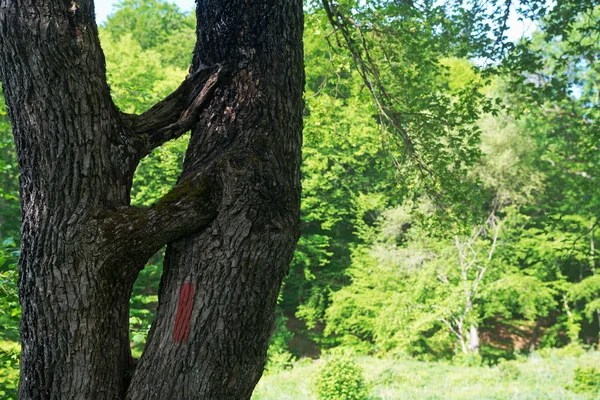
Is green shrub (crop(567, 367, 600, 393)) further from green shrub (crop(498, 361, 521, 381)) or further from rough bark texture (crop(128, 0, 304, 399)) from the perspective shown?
rough bark texture (crop(128, 0, 304, 399))

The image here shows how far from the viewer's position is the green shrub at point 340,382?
33.7ft

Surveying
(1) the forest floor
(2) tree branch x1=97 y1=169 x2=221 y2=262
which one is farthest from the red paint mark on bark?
(1) the forest floor

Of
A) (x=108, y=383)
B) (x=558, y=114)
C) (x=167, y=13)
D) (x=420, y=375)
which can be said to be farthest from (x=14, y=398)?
(x=167, y=13)

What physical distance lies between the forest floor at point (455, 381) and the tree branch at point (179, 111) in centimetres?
891

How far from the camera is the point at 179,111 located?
2584 mm

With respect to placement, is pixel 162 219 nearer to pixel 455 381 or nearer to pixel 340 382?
pixel 340 382

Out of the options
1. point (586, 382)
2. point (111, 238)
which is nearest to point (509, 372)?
point (586, 382)

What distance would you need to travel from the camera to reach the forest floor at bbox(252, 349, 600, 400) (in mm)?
10484

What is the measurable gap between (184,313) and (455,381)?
38.0 ft

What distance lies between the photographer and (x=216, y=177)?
7.64ft

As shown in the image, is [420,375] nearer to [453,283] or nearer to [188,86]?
[453,283]

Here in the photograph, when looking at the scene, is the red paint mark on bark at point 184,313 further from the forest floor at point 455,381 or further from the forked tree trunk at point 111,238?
the forest floor at point 455,381

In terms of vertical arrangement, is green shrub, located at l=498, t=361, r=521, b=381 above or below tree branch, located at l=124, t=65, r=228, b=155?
below

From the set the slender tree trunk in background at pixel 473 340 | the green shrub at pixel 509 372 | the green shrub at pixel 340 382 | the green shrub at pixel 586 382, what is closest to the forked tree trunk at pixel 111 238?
the green shrub at pixel 340 382
